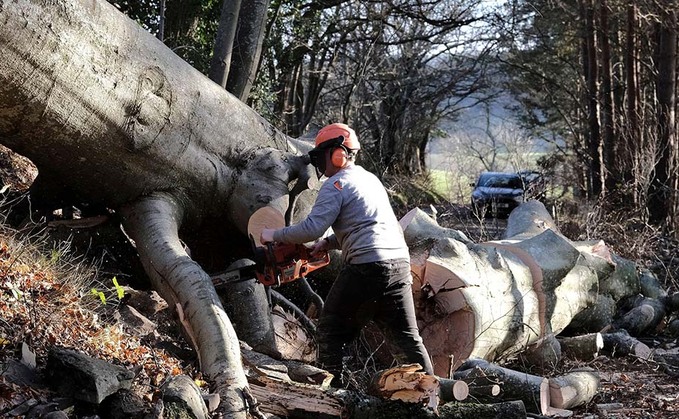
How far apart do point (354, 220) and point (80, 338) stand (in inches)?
77.4

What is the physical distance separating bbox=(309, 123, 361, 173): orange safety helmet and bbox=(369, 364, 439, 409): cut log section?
1657 mm

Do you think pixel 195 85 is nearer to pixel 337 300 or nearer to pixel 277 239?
pixel 277 239

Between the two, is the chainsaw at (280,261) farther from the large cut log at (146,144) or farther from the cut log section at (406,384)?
the cut log section at (406,384)

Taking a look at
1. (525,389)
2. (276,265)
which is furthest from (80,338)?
(525,389)

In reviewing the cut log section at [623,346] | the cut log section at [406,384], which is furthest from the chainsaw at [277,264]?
the cut log section at [623,346]

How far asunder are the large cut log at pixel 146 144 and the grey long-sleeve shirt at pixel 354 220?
930 mm

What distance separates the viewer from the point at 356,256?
5734 mm

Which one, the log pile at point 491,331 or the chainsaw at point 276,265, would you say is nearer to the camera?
the log pile at point 491,331

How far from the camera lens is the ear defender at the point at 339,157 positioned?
5887 millimetres

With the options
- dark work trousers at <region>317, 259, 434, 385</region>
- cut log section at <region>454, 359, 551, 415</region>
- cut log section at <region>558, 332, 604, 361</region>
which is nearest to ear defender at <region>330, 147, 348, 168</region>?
dark work trousers at <region>317, 259, 434, 385</region>

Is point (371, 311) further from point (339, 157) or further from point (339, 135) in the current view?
point (339, 135)

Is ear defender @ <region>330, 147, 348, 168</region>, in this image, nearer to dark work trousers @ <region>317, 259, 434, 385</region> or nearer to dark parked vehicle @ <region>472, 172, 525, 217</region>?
dark work trousers @ <region>317, 259, 434, 385</region>

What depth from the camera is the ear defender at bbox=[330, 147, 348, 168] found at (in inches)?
232

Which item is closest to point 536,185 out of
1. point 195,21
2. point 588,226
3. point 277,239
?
point 588,226
